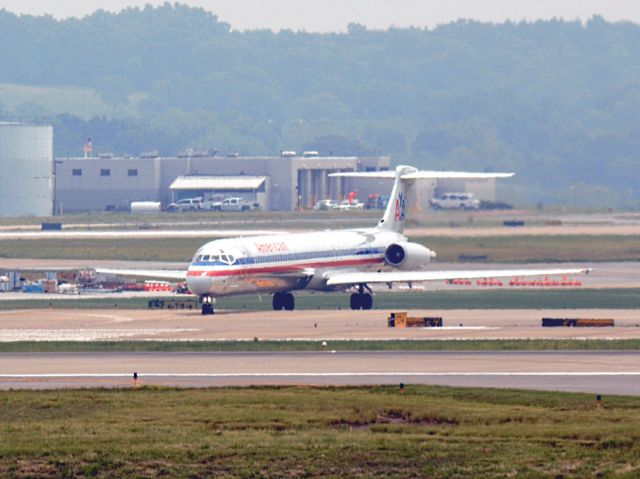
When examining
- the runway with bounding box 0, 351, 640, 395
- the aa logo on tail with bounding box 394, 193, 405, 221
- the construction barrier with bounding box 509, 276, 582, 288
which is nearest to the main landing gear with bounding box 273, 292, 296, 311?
the aa logo on tail with bounding box 394, 193, 405, 221

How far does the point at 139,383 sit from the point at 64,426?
10.5 m

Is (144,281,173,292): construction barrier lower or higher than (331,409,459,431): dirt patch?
lower

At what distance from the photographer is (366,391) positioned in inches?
1788

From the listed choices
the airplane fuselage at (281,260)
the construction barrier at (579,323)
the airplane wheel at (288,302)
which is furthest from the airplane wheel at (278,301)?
the construction barrier at (579,323)

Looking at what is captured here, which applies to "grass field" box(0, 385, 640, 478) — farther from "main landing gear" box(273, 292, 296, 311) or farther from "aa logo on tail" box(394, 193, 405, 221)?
"aa logo on tail" box(394, 193, 405, 221)

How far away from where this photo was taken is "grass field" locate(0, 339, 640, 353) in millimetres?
59438

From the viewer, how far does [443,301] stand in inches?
3420

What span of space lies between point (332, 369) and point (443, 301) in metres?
34.7

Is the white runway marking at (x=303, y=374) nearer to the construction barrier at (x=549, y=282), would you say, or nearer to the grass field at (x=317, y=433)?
the grass field at (x=317, y=433)

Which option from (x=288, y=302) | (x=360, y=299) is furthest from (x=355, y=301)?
(x=288, y=302)

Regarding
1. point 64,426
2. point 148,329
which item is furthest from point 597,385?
point 148,329

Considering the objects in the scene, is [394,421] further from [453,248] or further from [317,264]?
[453,248]

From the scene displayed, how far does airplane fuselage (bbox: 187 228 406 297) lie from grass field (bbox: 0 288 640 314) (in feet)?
8.73

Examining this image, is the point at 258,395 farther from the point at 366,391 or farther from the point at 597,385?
the point at 597,385
